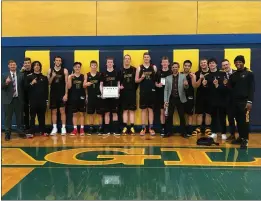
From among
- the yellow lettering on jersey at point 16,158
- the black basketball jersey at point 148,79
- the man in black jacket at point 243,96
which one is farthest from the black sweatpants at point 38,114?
the man in black jacket at point 243,96

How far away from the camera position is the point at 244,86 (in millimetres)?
5809

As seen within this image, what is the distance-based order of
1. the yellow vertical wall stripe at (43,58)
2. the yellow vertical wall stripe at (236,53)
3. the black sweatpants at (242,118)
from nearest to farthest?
the black sweatpants at (242,118), the yellow vertical wall stripe at (236,53), the yellow vertical wall stripe at (43,58)

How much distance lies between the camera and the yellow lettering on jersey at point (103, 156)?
4688mm

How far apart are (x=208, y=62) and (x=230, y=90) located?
94 centimetres

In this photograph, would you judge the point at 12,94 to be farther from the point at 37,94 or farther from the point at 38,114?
the point at 38,114

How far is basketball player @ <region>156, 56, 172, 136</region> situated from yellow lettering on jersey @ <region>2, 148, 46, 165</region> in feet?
10.2

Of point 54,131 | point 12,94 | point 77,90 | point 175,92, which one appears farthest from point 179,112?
point 12,94

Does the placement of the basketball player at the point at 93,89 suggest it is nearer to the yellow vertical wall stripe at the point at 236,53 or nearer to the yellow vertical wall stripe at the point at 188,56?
the yellow vertical wall stripe at the point at 188,56

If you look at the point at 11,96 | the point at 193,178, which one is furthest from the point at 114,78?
the point at 193,178

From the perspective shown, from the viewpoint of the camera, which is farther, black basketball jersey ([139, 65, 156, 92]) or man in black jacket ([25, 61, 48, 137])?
black basketball jersey ([139, 65, 156, 92])

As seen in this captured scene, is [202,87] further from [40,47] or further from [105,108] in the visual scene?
[40,47]

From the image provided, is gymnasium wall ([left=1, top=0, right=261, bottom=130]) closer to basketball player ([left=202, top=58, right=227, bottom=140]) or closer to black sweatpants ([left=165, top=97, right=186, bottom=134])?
black sweatpants ([left=165, top=97, right=186, bottom=134])

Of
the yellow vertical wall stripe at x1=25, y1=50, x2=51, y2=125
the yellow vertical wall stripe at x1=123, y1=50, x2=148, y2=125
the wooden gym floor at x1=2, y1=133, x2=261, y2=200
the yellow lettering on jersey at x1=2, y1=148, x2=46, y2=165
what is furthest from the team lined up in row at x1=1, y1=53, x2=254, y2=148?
the yellow lettering on jersey at x1=2, y1=148, x2=46, y2=165

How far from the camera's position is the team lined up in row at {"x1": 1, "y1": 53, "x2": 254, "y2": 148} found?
6.85m
